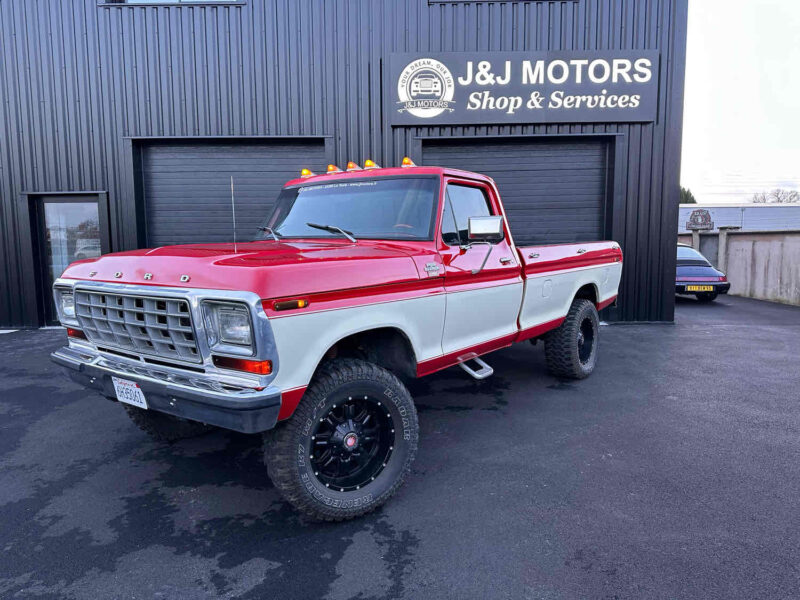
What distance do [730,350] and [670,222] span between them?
8.65 feet

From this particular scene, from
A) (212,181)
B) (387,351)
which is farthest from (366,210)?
(212,181)

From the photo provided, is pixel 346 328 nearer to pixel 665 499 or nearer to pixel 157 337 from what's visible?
pixel 157 337

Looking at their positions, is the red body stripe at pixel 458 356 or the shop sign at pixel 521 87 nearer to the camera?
the red body stripe at pixel 458 356

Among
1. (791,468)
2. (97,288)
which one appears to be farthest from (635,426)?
(97,288)

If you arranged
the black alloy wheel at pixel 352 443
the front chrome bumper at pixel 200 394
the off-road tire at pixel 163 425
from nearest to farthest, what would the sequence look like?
the front chrome bumper at pixel 200 394, the black alloy wheel at pixel 352 443, the off-road tire at pixel 163 425

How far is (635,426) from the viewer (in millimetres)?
4227

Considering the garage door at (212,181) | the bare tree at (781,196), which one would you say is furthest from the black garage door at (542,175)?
the bare tree at (781,196)

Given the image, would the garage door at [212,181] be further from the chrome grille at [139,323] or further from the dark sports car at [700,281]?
the dark sports car at [700,281]

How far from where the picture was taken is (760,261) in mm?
13461

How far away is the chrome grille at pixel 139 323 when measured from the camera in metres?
2.52

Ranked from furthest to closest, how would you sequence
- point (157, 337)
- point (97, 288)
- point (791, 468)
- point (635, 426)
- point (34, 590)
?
point (635, 426), point (791, 468), point (97, 288), point (157, 337), point (34, 590)

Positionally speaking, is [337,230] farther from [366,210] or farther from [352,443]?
[352,443]

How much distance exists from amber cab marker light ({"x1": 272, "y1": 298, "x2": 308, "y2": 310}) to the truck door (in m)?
1.27

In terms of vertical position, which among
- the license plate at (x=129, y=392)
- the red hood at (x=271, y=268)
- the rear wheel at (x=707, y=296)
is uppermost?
the red hood at (x=271, y=268)
